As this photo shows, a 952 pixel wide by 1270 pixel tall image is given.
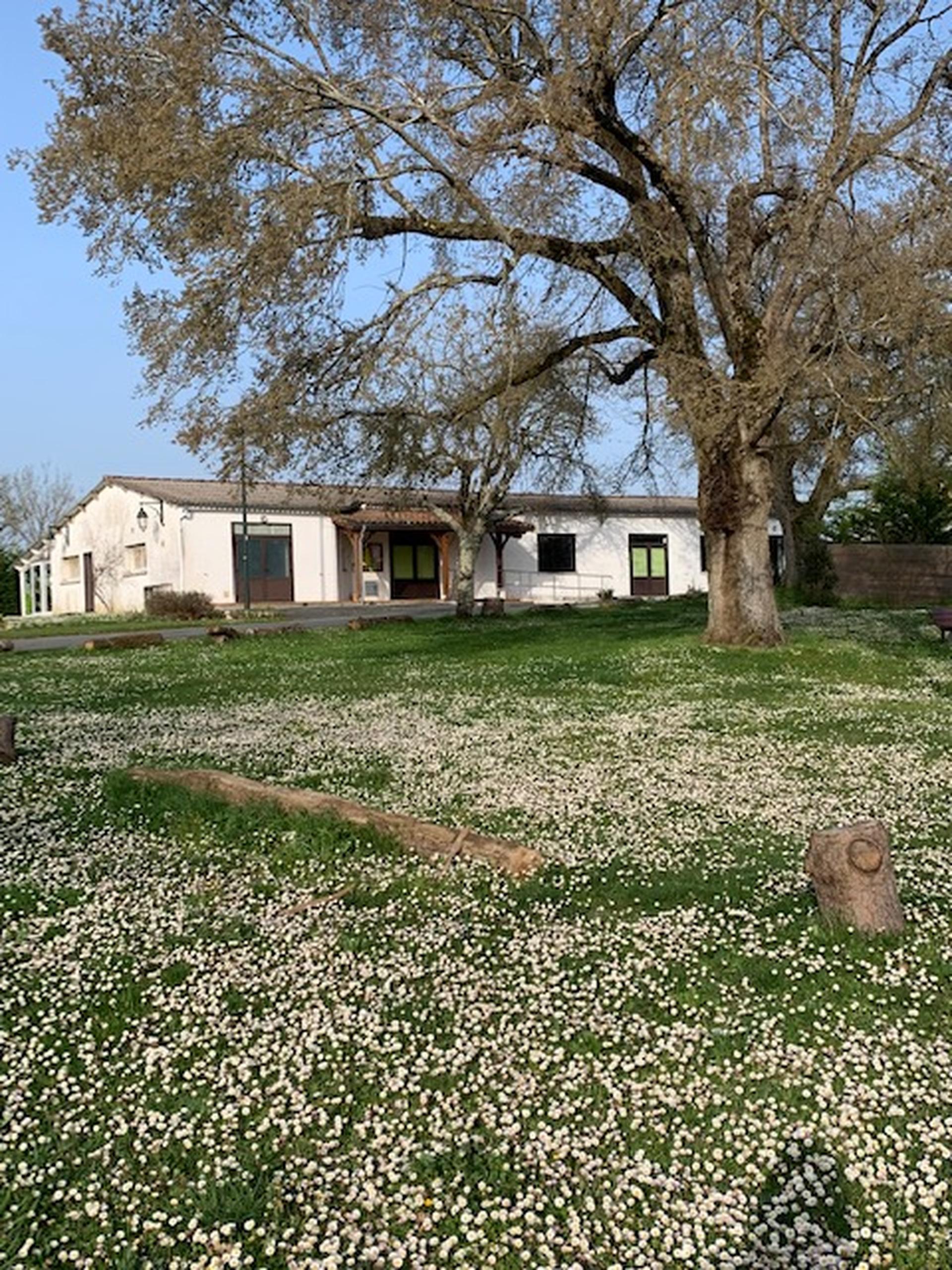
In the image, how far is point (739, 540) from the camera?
56.0ft

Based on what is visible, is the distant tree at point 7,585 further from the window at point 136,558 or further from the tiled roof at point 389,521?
the tiled roof at point 389,521

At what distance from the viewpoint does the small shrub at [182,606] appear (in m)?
33.5

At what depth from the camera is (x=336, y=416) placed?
672 inches

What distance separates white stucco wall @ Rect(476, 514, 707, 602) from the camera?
44.9 m

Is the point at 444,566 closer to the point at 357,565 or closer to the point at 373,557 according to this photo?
the point at 373,557

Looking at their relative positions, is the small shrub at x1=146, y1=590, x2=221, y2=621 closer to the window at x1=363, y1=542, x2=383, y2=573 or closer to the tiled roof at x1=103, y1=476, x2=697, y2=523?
the tiled roof at x1=103, y1=476, x2=697, y2=523

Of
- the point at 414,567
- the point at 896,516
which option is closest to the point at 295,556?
the point at 414,567

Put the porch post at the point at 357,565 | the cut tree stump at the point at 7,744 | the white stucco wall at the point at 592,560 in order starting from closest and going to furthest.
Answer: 1. the cut tree stump at the point at 7,744
2. the porch post at the point at 357,565
3. the white stucco wall at the point at 592,560

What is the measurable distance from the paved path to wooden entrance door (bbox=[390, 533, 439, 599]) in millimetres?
726

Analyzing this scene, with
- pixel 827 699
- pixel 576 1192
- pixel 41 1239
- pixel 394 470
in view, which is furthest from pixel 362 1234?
pixel 394 470

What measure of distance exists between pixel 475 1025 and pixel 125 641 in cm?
1985

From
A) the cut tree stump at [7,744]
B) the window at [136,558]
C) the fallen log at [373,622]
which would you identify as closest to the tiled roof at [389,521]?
the window at [136,558]

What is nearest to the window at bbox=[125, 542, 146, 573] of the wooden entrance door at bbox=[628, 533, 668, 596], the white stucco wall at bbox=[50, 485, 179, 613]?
the white stucco wall at bbox=[50, 485, 179, 613]

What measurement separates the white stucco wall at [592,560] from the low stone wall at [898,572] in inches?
488
